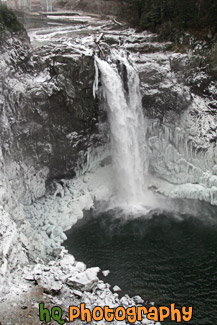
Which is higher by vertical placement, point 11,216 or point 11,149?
point 11,149

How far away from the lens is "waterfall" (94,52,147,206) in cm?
1747

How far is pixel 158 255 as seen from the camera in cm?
1410

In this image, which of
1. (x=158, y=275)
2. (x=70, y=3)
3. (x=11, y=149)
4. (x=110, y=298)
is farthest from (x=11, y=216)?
(x=70, y=3)

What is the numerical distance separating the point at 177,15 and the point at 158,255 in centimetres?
1446

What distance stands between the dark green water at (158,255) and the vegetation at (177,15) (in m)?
11.4

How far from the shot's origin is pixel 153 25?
67.2 feet

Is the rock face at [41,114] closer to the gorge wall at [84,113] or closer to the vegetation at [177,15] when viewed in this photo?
the gorge wall at [84,113]

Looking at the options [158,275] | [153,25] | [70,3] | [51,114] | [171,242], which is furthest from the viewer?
[70,3]

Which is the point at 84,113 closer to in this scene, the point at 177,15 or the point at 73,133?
the point at 73,133

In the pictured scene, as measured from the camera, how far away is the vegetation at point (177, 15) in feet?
63.0

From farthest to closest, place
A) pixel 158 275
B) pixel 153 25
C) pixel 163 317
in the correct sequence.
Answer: pixel 153 25 < pixel 158 275 < pixel 163 317

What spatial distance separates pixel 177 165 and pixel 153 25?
9.14 meters

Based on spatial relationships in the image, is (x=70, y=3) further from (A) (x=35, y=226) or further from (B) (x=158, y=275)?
(B) (x=158, y=275)

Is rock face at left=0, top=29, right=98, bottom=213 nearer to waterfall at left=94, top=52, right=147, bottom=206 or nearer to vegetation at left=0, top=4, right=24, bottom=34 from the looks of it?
vegetation at left=0, top=4, right=24, bottom=34
